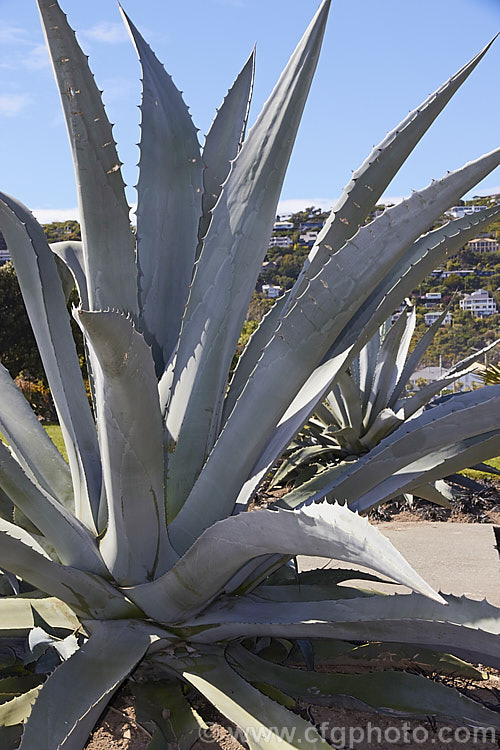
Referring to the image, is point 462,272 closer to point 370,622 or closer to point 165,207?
point 165,207

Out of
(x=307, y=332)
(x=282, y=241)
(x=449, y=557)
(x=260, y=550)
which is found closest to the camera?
(x=260, y=550)

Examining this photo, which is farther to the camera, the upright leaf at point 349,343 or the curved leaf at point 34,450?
the curved leaf at point 34,450

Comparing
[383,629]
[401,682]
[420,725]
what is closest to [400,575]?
[383,629]

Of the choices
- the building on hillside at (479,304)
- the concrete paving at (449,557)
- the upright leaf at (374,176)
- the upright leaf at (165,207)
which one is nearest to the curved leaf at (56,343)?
the upright leaf at (165,207)

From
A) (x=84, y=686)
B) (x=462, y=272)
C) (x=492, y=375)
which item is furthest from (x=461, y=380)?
(x=462, y=272)

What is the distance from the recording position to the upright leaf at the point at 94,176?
5.31 ft

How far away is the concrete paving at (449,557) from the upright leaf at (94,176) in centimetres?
123

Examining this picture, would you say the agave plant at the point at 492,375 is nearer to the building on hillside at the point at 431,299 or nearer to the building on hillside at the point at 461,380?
the building on hillside at the point at 461,380

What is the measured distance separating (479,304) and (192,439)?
30140 millimetres

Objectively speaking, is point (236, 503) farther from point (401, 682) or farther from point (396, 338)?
point (396, 338)

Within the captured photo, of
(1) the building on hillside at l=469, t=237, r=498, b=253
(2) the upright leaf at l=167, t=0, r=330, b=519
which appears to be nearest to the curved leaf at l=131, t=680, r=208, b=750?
(2) the upright leaf at l=167, t=0, r=330, b=519

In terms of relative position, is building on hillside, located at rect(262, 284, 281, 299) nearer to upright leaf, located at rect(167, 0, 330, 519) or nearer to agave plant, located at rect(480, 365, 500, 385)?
agave plant, located at rect(480, 365, 500, 385)

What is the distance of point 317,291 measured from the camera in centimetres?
158

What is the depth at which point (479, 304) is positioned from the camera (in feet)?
98.6
